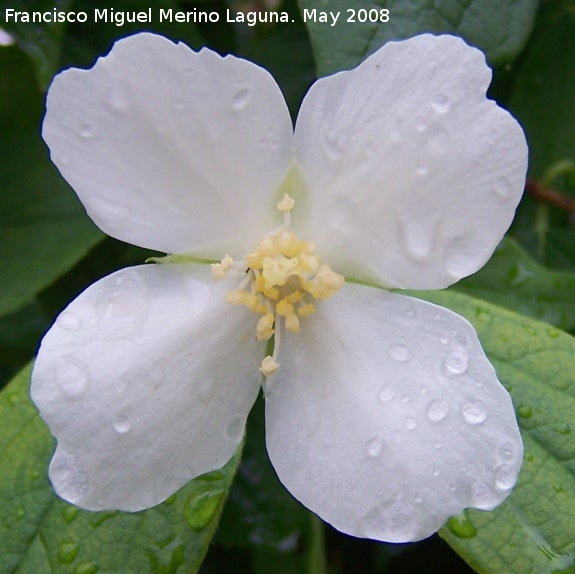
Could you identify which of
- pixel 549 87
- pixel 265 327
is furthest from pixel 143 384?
pixel 549 87

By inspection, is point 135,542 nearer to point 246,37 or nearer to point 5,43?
point 5,43

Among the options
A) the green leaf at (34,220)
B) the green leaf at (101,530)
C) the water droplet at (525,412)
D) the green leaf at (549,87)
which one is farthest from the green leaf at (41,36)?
the green leaf at (549,87)

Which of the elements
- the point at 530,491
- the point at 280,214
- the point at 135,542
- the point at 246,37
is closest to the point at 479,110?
the point at 280,214

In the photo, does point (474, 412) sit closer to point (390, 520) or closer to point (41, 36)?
point (390, 520)

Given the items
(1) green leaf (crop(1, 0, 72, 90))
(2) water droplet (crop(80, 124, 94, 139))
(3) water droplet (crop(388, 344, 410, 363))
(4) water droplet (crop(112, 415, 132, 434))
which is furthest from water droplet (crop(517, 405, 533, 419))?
(1) green leaf (crop(1, 0, 72, 90))

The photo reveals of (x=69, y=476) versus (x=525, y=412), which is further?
(x=525, y=412)

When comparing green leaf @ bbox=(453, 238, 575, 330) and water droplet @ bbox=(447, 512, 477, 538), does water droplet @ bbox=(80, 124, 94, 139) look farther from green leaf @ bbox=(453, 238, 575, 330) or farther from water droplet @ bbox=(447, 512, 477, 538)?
green leaf @ bbox=(453, 238, 575, 330)

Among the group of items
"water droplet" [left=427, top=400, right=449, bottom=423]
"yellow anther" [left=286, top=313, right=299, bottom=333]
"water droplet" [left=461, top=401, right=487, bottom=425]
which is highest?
"yellow anther" [left=286, top=313, right=299, bottom=333]

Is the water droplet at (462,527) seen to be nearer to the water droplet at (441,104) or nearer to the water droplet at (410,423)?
the water droplet at (410,423)

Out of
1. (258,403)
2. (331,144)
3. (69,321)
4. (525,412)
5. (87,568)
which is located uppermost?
(331,144)
